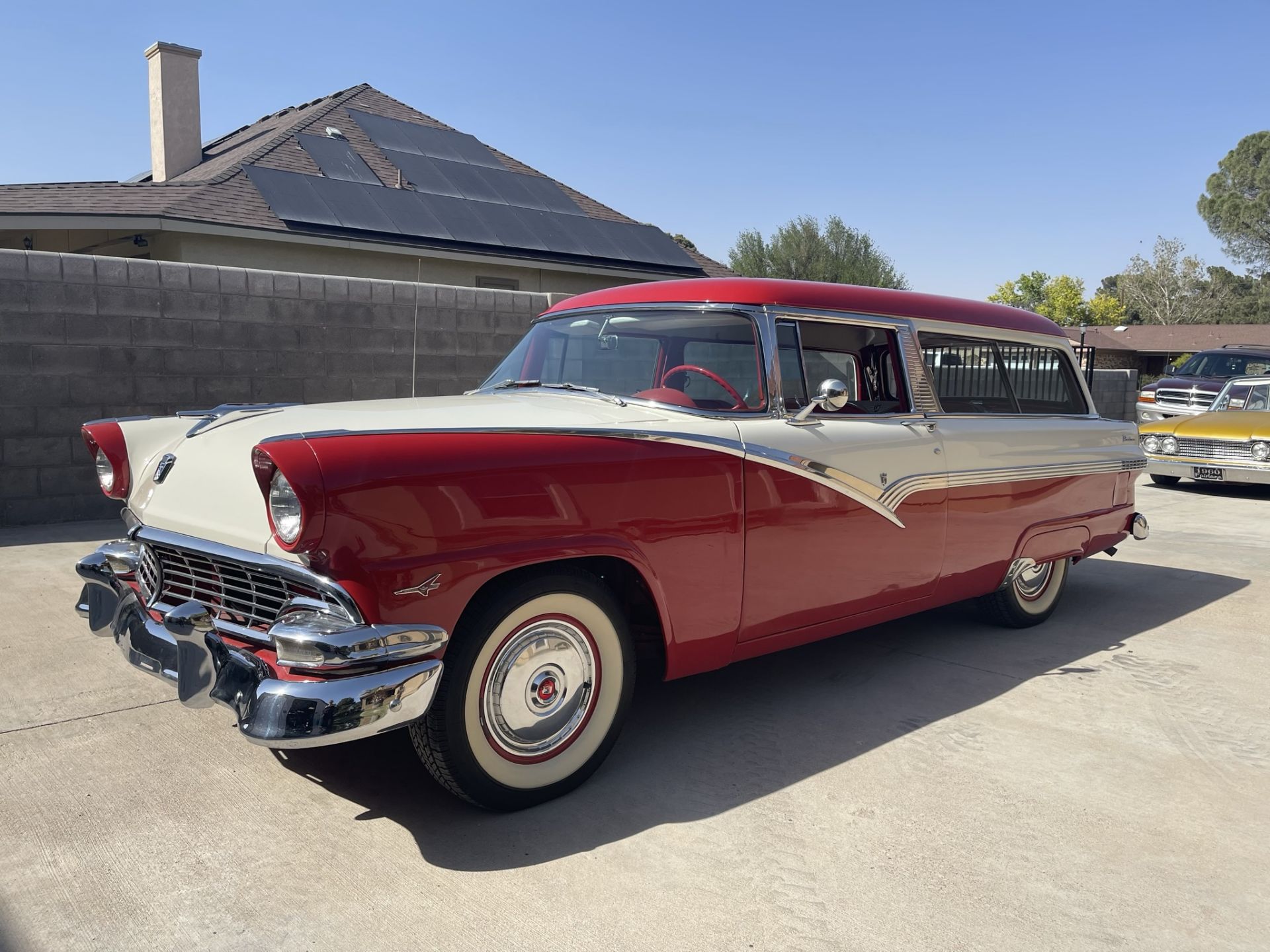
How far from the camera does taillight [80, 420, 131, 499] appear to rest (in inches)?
139

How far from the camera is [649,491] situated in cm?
319

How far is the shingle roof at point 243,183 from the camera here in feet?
38.1

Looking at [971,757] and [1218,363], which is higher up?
[1218,363]

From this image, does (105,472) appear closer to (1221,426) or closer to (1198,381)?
(1221,426)

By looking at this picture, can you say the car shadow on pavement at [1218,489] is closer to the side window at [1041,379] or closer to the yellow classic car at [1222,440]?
the yellow classic car at [1222,440]

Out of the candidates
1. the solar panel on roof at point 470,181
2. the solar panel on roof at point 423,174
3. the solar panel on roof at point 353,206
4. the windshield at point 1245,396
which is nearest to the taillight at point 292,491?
the solar panel on roof at point 353,206

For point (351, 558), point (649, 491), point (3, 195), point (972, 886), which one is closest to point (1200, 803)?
point (972, 886)

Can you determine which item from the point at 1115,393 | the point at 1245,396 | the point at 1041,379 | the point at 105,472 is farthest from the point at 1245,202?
the point at 105,472

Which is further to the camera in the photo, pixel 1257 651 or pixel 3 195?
Answer: pixel 3 195

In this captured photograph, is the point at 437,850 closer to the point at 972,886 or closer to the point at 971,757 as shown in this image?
the point at 972,886

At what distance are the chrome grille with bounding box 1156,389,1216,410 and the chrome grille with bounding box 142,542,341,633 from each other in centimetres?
1458

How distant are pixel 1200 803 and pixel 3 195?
1457 centimetres

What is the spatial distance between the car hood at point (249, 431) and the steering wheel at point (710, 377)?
0.27 m

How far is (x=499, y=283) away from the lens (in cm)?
1467
